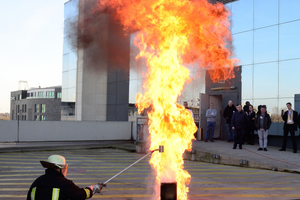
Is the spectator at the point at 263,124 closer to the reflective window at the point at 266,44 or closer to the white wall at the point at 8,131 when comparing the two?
the reflective window at the point at 266,44

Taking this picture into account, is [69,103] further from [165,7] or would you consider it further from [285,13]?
[165,7]

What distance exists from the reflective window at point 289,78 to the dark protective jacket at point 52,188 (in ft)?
42.8

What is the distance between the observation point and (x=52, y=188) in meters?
3.54

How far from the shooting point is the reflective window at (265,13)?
15.5 m

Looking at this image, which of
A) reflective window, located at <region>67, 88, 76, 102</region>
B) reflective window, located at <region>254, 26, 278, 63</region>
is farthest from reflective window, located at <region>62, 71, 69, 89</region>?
reflective window, located at <region>254, 26, 278, 63</region>

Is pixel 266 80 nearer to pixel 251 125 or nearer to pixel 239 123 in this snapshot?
pixel 251 125

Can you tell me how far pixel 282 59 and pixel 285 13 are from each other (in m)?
2.03

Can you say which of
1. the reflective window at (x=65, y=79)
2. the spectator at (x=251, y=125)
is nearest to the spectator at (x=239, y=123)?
the spectator at (x=251, y=125)

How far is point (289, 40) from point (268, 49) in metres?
1.05

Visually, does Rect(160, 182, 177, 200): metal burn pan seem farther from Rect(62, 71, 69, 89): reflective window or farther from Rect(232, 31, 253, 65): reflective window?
Rect(62, 71, 69, 89): reflective window

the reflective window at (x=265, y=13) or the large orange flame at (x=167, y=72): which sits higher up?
the reflective window at (x=265, y=13)

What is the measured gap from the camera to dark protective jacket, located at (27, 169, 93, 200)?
11.6 feet

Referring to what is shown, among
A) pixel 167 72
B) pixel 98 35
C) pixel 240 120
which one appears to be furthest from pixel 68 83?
pixel 167 72

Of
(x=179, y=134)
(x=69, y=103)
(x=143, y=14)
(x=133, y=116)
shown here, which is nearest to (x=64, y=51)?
(x=69, y=103)
